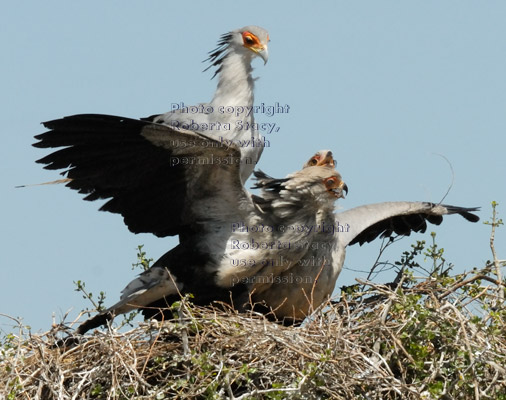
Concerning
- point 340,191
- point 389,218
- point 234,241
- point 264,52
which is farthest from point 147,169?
point 389,218

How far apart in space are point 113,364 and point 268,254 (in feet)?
5.05

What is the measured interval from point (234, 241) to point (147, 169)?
0.78m

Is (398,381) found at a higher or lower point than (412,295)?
lower

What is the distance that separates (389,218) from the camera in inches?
370

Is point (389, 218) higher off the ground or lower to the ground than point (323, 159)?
lower

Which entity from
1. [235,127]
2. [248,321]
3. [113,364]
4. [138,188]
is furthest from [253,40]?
[113,364]

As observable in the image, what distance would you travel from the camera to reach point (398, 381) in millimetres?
6469

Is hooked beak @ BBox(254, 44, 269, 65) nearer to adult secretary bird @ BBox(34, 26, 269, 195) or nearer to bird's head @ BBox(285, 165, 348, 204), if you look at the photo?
adult secretary bird @ BBox(34, 26, 269, 195)

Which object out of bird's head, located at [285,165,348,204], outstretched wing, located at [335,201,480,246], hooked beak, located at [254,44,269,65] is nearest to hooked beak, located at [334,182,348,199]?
bird's head, located at [285,165,348,204]

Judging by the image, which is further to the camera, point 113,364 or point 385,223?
point 385,223

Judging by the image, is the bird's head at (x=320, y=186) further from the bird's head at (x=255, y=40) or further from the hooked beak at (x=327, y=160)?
the bird's head at (x=255, y=40)

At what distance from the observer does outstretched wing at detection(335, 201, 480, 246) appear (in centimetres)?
904

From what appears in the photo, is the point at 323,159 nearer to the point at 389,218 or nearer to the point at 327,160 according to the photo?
the point at 327,160

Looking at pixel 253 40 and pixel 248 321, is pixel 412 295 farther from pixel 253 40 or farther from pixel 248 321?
pixel 253 40
